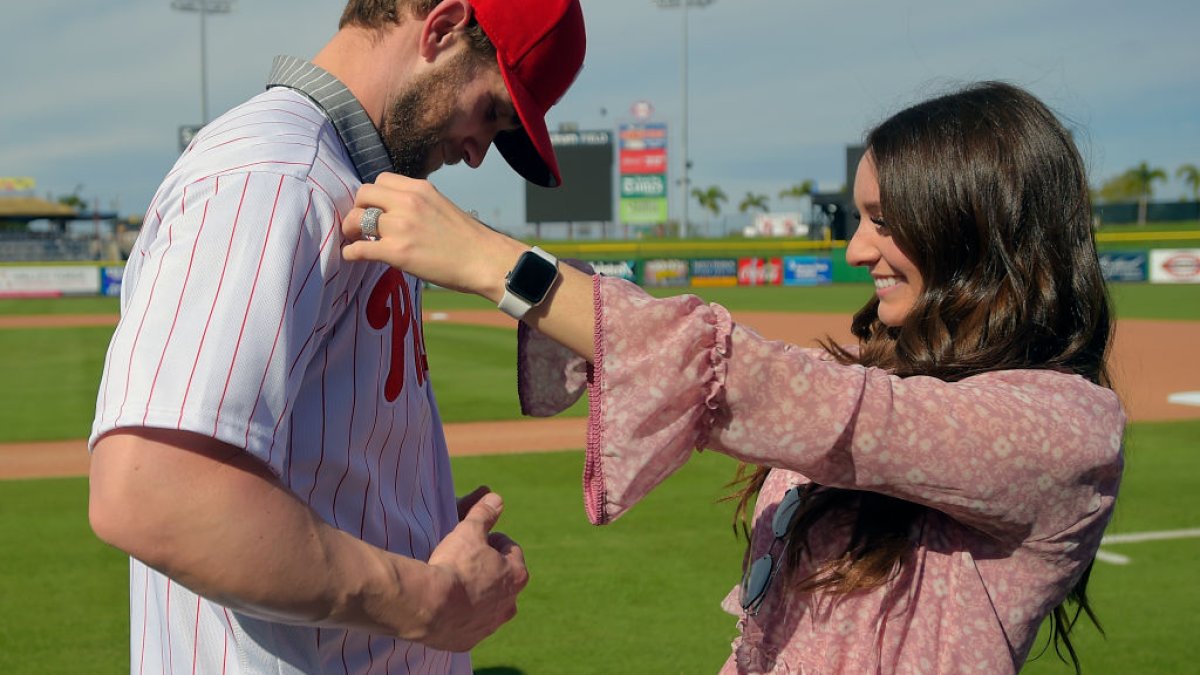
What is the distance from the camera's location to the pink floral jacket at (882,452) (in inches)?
52.4

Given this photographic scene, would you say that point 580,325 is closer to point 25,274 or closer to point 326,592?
point 326,592

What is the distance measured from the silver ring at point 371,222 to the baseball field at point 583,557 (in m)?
1.33

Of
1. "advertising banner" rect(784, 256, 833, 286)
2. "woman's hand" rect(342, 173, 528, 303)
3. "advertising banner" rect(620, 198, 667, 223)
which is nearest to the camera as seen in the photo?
"woman's hand" rect(342, 173, 528, 303)

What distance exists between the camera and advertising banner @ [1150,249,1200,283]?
33.5m

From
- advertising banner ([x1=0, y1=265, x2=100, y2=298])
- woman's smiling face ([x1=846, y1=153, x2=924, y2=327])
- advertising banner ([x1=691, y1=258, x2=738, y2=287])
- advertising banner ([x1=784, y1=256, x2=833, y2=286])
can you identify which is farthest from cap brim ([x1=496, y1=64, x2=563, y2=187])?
advertising banner ([x1=0, y1=265, x2=100, y2=298])

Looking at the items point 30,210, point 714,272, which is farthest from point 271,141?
point 30,210

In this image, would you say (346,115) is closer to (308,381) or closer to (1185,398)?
(308,381)

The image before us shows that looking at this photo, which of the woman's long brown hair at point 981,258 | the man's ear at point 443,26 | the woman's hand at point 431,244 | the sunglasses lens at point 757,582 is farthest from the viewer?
the sunglasses lens at point 757,582

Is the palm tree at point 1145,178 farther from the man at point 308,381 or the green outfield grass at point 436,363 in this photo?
the man at point 308,381

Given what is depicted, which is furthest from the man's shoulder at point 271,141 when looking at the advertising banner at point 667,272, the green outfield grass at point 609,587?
the advertising banner at point 667,272

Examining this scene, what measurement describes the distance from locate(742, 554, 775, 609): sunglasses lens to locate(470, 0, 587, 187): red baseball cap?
0.84m

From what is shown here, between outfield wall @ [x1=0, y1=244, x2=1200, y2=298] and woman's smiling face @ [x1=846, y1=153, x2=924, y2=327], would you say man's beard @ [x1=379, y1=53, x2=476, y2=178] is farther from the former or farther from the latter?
outfield wall @ [x1=0, y1=244, x2=1200, y2=298]

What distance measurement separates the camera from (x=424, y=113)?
5.42ft

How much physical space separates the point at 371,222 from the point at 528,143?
66cm
